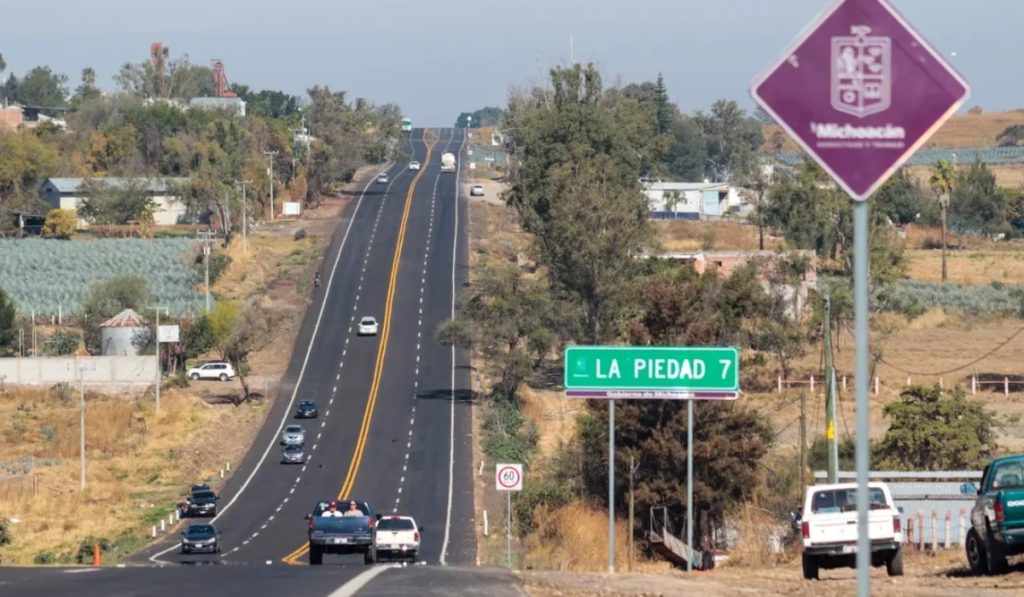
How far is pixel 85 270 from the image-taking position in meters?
128

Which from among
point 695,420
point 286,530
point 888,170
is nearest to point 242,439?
point 286,530

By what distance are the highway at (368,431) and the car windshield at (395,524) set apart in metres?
1.54

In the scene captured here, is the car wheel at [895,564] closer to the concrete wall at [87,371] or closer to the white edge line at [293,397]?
the white edge line at [293,397]

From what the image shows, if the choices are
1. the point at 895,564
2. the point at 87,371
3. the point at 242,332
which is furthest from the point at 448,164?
the point at 895,564

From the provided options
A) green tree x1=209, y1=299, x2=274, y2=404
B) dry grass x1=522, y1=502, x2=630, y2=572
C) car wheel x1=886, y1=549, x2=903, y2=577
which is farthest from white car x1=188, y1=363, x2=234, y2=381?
car wheel x1=886, y1=549, x2=903, y2=577

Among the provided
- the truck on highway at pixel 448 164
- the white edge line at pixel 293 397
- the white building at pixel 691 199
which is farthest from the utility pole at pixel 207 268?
the truck on highway at pixel 448 164

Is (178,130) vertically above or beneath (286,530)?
above

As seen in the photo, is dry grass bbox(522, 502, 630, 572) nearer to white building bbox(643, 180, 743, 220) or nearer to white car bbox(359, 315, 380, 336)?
white car bbox(359, 315, 380, 336)

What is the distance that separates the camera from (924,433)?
5700 centimetres

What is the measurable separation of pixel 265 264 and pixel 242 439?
43.7 metres

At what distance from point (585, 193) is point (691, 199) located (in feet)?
279

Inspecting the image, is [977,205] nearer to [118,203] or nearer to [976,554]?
[118,203]

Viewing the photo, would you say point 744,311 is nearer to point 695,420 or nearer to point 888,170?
point 695,420

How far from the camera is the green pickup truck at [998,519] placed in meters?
21.1
